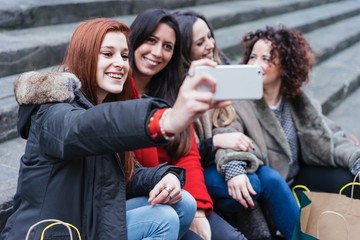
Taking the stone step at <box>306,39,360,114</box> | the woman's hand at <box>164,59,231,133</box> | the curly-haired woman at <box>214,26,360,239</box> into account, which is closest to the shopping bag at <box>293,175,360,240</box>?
the curly-haired woman at <box>214,26,360,239</box>

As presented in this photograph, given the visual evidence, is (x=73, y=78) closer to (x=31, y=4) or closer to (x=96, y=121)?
(x=96, y=121)

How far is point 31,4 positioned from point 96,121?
8.38 ft

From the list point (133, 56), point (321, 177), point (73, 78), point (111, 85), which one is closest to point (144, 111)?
point (73, 78)

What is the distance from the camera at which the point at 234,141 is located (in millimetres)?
2859

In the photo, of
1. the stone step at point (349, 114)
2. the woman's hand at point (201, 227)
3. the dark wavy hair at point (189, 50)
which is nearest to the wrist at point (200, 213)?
the woman's hand at point (201, 227)

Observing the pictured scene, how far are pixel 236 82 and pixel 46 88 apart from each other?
649 mm

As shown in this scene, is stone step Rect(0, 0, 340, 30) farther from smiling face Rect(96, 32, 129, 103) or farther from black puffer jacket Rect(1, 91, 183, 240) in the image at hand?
black puffer jacket Rect(1, 91, 183, 240)

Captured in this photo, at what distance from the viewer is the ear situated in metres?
1.82

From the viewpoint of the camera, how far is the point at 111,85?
217 centimetres

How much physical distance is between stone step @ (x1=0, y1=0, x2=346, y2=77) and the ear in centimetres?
156

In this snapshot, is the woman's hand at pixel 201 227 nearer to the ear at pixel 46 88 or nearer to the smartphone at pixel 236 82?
the ear at pixel 46 88

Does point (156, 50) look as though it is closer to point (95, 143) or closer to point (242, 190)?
point (242, 190)

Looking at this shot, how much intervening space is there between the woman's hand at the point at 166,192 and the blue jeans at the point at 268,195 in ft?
2.02

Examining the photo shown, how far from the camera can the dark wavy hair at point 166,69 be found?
2752 mm
